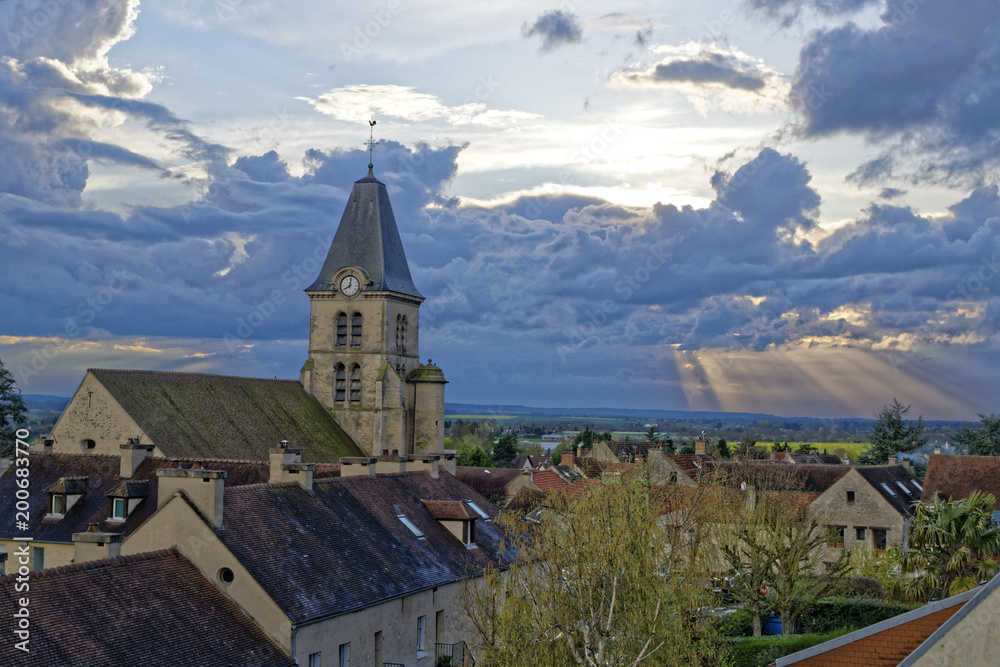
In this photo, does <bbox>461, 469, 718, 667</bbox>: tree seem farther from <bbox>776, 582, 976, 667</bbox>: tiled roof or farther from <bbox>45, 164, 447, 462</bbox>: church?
<bbox>45, 164, 447, 462</bbox>: church

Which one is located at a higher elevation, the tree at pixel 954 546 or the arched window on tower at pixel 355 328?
the arched window on tower at pixel 355 328

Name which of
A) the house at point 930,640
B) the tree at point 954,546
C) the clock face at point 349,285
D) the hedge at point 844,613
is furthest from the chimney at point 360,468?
the clock face at point 349,285

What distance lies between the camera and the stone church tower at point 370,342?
64.1m

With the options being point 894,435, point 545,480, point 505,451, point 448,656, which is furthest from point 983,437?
point 505,451

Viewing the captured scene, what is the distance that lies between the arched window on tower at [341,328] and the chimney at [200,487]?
40.6 metres

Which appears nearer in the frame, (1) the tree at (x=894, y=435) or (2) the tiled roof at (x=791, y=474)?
(2) the tiled roof at (x=791, y=474)

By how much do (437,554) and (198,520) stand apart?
32.6 ft

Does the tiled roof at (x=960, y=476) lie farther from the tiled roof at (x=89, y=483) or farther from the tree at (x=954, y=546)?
the tiled roof at (x=89, y=483)

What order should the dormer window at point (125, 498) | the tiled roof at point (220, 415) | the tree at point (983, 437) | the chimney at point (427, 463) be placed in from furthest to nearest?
the tree at point (983, 437) < the tiled roof at point (220, 415) < the chimney at point (427, 463) < the dormer window at point (125, 498)

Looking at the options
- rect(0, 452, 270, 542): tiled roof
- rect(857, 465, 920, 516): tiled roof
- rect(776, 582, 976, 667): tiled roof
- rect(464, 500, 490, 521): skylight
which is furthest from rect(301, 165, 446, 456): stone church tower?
rect(776, 582, 976, 667): tiled roof

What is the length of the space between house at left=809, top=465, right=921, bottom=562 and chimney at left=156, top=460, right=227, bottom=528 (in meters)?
41.9

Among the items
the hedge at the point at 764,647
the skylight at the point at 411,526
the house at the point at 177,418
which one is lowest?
the hedge at the point at 764,647

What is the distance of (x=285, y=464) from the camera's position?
30547 millimetres

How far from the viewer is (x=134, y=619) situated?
822 inches
